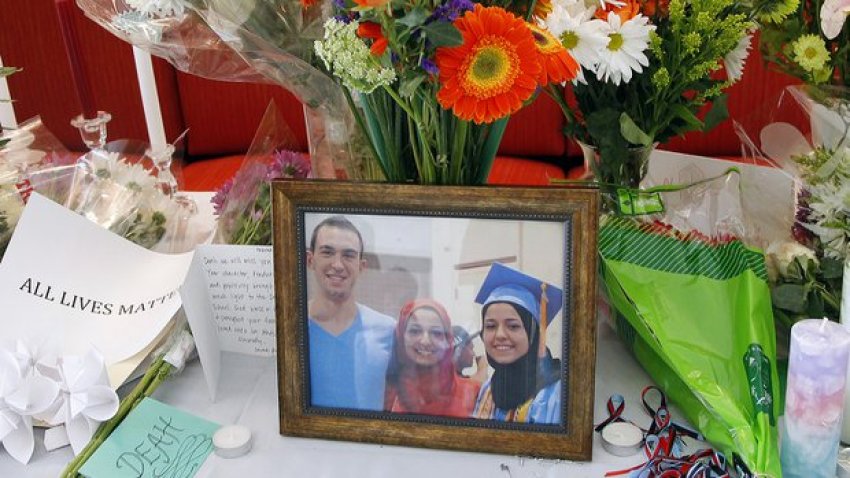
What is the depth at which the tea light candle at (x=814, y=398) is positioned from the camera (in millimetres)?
663

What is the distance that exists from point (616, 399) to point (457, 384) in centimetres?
18

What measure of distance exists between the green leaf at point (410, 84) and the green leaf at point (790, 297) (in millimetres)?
429

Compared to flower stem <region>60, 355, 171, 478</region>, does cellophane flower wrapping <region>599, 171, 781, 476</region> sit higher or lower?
higher

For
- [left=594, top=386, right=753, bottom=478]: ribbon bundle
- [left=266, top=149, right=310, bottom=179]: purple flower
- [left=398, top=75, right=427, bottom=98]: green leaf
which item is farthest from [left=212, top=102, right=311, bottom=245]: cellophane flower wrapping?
[left=594, top=386, right=753, bottom=478]: ribbon bundle

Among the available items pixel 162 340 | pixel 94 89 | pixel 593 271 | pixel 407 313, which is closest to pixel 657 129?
pixel 593 271

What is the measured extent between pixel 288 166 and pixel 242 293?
0.52ft

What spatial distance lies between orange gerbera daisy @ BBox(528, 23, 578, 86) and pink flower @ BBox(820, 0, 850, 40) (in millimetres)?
296

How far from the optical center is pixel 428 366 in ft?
2.54

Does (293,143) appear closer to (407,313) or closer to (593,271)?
(407,313)

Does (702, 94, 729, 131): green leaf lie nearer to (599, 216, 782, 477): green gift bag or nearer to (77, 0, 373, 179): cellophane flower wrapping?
(599, 216, 782, 477): green gift bag

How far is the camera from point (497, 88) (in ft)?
2.10

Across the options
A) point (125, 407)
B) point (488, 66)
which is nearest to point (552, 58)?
point (488, 66)

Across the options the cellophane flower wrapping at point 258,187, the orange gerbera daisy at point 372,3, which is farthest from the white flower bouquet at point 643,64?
the cellophane flower wrapping at point 258,187

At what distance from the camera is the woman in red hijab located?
77cm
